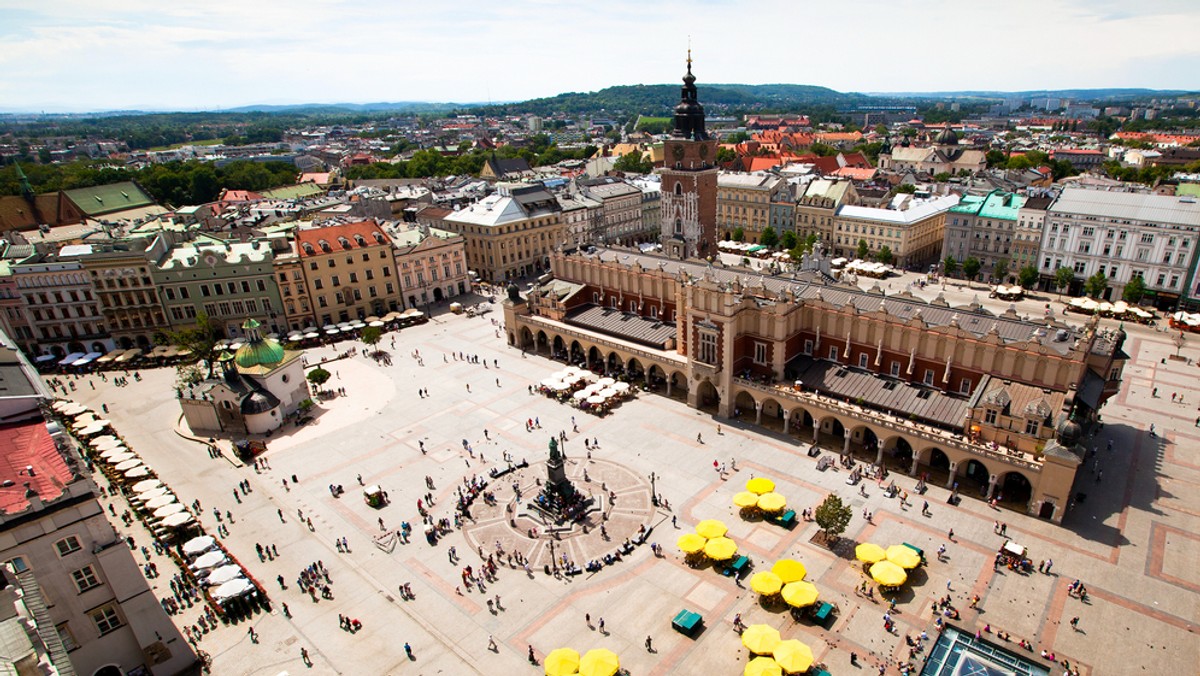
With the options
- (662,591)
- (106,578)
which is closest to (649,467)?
(662,591)

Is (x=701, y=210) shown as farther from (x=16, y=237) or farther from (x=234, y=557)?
(x=16, y=237)

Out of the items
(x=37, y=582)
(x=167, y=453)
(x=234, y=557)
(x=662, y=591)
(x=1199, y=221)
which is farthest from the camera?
(x=1199, y=221)

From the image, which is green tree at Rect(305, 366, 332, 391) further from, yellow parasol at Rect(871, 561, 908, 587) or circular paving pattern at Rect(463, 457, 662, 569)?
yellow parasol at Rect(871, 561, 908, 587)

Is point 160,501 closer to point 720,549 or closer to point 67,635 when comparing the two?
point 67,635

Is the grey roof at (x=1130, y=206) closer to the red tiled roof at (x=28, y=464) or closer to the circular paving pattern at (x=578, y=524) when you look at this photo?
the circular paving pattern at (x=578, y=524)

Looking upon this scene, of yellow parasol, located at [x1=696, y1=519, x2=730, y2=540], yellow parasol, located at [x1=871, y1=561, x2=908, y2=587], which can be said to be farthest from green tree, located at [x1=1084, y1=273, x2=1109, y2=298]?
yellow parasol, located at [x1=696, y1=519, x2=730, y2=540]

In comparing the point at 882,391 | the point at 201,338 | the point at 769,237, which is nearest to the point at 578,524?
the point at 882,391
